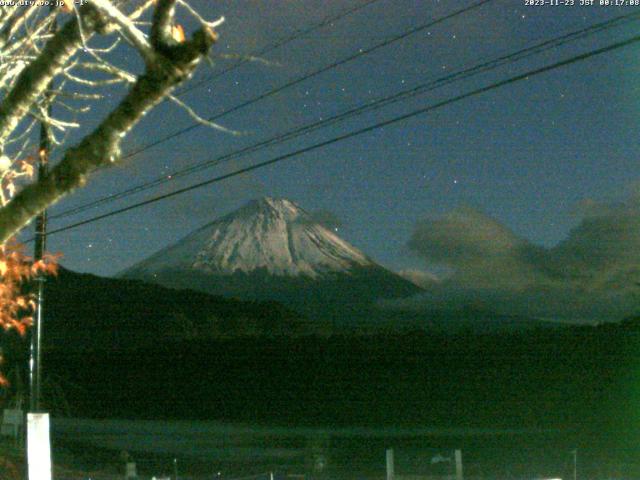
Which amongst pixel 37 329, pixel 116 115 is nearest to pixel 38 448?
pixel 37 329

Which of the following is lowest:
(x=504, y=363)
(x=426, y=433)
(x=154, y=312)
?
(x=426, y=433)

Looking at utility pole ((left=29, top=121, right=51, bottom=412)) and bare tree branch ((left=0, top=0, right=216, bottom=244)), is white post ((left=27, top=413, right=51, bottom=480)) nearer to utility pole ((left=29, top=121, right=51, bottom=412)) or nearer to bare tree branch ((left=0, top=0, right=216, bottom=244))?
utility pole ((left=29, top=121, right=51, bottom=412))

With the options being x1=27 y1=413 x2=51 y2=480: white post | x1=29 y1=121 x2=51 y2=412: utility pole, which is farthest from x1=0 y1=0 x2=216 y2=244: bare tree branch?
x1=29 y1=121 x2=51 y2=412: utility pole

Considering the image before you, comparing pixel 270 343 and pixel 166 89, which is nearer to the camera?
pixel 166 89

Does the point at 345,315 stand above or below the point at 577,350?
above

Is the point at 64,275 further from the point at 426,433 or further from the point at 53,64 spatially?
the point at 53,64

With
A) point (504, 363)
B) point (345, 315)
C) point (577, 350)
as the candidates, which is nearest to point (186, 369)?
point (504, 363)

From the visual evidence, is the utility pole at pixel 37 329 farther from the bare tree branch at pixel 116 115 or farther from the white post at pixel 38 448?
the bare tree branch at pixel 116 115

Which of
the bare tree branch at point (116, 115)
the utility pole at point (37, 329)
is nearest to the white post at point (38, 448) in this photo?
the utility pole at point (37, 329)

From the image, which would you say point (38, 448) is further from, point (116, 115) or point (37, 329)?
point (116, 115)
